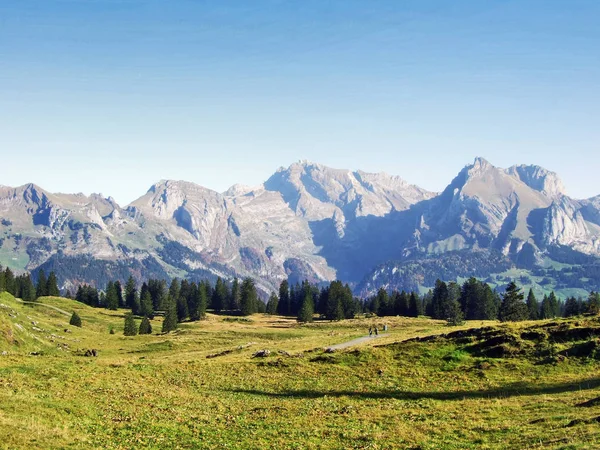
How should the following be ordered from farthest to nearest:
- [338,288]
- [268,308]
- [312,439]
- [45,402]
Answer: [268,308], [338,288], [45,402], [312,439]

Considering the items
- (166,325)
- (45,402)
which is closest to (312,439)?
(45,402)

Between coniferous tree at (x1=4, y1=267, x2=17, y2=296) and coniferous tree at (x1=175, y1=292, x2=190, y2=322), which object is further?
coniferous tree at (x1=175, y1=292, x2=190, y2=322)

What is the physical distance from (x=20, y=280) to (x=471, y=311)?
517 feet

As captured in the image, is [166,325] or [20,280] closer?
[166,325]

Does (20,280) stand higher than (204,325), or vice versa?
(20,280)

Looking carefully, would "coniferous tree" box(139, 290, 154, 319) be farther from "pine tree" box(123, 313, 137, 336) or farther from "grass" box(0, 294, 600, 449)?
"grass" box(0, 294, 600, 449)

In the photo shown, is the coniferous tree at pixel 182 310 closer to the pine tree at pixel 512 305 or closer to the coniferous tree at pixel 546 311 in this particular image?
the pine tree at pixel 512 305

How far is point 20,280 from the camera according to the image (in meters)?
178

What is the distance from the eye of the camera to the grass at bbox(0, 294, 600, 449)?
26984 mm

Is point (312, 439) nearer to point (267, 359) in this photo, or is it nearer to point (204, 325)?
point (267, 359)

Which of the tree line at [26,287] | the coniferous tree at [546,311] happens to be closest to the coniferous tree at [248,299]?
the tree line at [26,287]

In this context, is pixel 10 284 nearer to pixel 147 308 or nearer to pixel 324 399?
pixel 147 308

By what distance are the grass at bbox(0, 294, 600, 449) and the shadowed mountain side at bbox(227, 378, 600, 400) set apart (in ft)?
0.28

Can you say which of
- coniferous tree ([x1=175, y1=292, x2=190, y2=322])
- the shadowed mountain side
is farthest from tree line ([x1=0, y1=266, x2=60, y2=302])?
the shadowed mountain side
